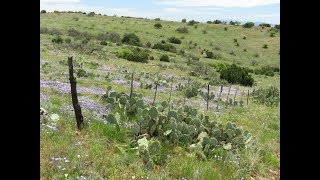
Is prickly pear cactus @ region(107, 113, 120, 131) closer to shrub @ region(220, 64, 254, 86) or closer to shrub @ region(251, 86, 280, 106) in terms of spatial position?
shrub @ region(251, 86, 280, 106)

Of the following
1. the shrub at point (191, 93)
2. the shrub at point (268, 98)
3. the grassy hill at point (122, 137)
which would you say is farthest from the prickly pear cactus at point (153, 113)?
the shrub at point (268, 98)

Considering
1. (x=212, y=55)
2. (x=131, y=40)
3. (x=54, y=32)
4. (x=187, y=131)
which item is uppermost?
(x=54, y=32)

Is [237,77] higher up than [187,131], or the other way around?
[237,77]

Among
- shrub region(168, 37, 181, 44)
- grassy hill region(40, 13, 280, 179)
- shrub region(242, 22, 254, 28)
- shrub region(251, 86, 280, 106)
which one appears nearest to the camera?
grassy hill region(40, 13, 280, 179)

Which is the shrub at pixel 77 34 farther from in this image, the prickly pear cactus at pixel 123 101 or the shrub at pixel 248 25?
the prickly pear cactus at pixel 123 101

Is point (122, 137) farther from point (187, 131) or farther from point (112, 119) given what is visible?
point (187, 131)

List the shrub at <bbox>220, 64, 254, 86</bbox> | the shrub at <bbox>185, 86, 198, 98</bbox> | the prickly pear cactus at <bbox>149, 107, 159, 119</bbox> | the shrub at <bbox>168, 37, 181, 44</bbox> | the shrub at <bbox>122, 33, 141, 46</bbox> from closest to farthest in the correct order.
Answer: the prickly pear cactus at <bbox>149, 107, 159, 119</bbox> < the shrub at <bbox>185, 86, 198, 98</bbox> < the shrub at <bbox>220, 64, 254, 86</bbox> < the shrub at <bbox>122, 33, 141, 46</bbox> < the shrub at <bbox>168, 37, 181, 44</bbox>

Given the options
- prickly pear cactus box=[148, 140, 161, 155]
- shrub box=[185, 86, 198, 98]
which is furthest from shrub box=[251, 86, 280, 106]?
prickly pear cactus box=[148, 140, 161, 155]

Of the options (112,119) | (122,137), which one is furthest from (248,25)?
(122,137)

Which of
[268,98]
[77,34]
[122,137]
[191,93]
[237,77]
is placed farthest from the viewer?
[77,34]
